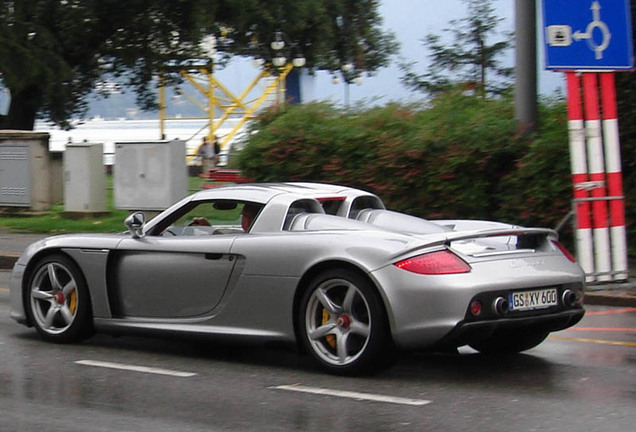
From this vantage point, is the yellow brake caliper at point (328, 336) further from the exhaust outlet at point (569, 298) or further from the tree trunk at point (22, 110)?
the tree trunk at point (22, 110)

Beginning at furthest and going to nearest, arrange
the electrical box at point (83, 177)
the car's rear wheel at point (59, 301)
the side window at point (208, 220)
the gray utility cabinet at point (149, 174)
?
1. the electrical box at point (83, 177)
2. the gray utility cabinet at point (149, 174)
3. the car's rear wheel at point (59, 301)
4. the side window at point (208, 220)

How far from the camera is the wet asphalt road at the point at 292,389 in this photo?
5859 mm

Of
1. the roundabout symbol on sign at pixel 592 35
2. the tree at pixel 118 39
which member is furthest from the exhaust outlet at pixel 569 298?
the tree at pixel 118 39

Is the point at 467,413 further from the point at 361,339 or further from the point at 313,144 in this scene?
the point at 313,144

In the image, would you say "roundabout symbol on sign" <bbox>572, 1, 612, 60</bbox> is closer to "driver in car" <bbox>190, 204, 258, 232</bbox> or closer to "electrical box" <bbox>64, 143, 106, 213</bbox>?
"driver in car" <bbox>190, 204, 258, 232</bbox>

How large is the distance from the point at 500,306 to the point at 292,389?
1305mm

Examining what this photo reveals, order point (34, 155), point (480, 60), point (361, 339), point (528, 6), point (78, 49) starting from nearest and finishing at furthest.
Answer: point (361, 339) → point (528, 6) → point (34, 155) → point (480, 60) → point (78, 49)

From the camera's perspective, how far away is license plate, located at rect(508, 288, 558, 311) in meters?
6.83

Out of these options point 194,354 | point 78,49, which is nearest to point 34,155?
point 78,49

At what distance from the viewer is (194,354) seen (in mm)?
8070

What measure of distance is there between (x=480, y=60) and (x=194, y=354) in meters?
17.1

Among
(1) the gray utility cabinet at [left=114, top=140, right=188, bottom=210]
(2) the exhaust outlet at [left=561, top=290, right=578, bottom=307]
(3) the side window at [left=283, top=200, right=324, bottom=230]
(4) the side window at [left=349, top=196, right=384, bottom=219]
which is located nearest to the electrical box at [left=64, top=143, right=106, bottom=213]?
(1) the gray utility cabinet at [left=114, top=140, right=188, bottom=210]

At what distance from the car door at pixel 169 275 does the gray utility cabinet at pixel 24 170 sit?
557 inches

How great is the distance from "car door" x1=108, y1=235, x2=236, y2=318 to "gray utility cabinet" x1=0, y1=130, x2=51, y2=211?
14146 mm
